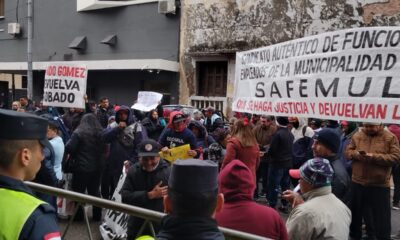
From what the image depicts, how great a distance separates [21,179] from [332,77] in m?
2.93

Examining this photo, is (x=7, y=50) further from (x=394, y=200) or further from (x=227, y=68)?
(x=394, y=200)

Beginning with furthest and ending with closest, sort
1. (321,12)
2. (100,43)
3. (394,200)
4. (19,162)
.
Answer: (100,43), (321,12), (394,200), (19,162)

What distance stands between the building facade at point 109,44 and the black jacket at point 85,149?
1110cm

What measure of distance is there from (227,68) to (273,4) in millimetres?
2723

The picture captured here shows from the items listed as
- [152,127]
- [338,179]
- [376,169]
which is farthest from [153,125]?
[338,179]

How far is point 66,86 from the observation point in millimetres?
8453

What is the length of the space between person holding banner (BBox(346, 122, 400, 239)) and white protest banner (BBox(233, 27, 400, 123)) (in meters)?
1.57

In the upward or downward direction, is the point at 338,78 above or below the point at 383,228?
above

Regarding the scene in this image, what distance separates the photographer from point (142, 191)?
473cm

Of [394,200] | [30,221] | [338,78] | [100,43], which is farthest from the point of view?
[100,43]

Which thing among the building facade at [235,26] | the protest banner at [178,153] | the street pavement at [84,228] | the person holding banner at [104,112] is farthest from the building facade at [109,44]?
the protest banner at [178,153]

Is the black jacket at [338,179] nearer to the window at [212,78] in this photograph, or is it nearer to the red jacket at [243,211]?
the red jacket at [243,211]

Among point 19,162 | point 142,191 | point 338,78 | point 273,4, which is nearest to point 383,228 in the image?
point 338,78

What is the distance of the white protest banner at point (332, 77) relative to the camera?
3867mm
